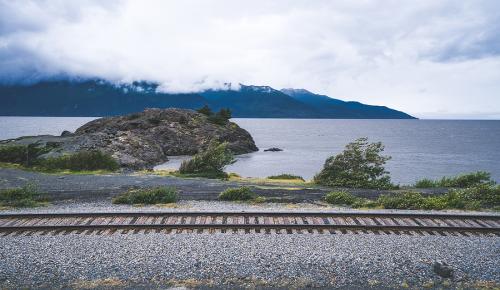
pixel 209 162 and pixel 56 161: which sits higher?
pixel 209 162

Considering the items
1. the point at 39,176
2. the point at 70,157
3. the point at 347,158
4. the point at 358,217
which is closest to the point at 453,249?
the point at 358,217

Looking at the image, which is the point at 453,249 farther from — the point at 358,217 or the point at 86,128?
the point at 86,128

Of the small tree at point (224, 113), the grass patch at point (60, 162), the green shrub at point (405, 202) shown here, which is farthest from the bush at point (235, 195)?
the small tree at point (224, 113)

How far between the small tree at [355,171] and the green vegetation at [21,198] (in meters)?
14.9

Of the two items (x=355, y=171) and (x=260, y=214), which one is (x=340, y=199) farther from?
(x=355, y=171)

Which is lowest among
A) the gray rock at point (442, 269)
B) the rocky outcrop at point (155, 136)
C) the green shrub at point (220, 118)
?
the rocky outcrop at point (155, 136)

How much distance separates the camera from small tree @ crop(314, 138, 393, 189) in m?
23.8

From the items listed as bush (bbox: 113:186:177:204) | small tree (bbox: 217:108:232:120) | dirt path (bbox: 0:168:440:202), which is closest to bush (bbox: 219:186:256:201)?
dirt path (bbox: 0:168:440:202)

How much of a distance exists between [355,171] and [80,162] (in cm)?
1924

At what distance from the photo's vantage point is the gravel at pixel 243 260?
8.98 metres

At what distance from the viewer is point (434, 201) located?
16438 mm

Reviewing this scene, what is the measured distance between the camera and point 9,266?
379 inches

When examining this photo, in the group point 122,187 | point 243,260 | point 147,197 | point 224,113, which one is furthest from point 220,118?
point 243,260

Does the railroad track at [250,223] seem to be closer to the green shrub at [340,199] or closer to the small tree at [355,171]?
the green shrub at [340,199]
